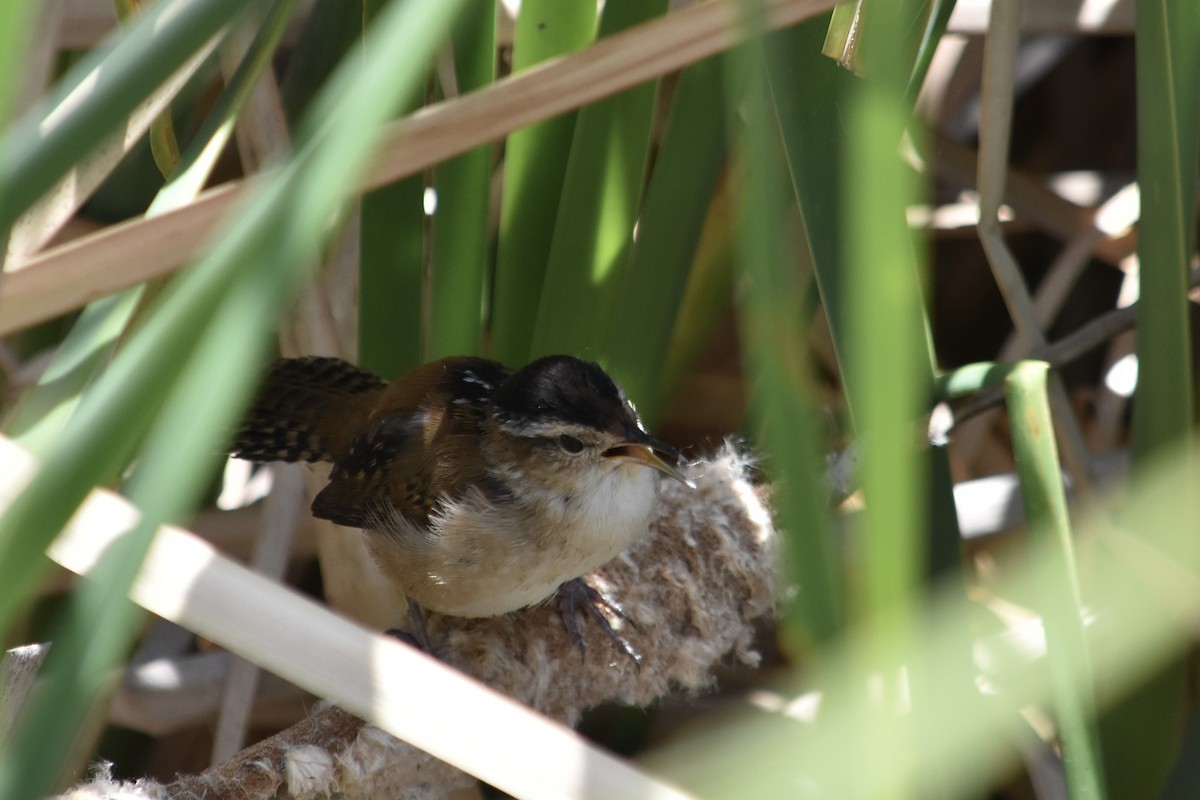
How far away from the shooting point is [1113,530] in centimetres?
123

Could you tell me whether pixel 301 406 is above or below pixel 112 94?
below

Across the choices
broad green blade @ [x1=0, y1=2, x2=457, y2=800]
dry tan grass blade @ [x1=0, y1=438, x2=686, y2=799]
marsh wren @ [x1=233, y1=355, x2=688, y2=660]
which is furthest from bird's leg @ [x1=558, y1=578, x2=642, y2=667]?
broad green blade @ [x1=0, y1=2, x2=457, y2=800]

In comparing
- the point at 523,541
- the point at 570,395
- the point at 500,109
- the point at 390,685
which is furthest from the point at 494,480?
the point at 390,685

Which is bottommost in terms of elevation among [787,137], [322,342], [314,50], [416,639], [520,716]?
[416,639]

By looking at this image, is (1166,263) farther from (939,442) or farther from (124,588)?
(124,588)

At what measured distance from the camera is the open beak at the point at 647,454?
1.52 m

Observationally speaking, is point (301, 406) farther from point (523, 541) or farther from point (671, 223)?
point (671, 223)

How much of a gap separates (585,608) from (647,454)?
334mm

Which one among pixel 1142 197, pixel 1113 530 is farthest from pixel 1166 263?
pixel 1113 530

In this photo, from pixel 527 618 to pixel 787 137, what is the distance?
0.99 meters

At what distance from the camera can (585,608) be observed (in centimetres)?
177

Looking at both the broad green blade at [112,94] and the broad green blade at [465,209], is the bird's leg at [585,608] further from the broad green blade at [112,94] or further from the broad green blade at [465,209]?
the broad green blade at [112,94]

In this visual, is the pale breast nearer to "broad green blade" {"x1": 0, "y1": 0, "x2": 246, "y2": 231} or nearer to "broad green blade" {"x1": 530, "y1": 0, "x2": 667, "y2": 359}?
"broad green blade" {"x1": 530, "y1": 0, "x2": 667, "y2": 359}

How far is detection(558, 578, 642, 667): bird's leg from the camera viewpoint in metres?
1.67
